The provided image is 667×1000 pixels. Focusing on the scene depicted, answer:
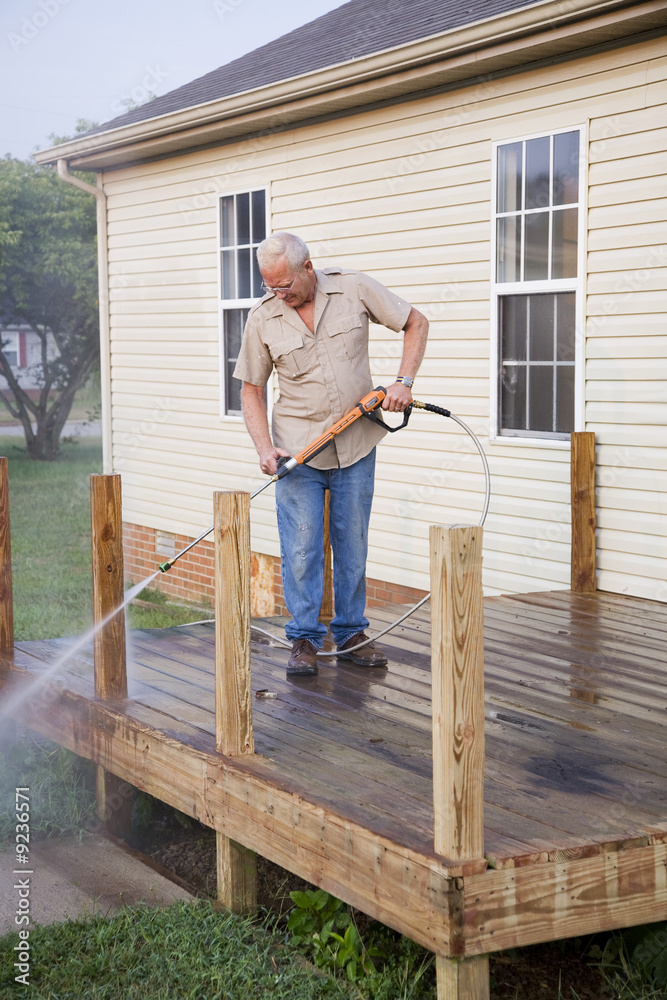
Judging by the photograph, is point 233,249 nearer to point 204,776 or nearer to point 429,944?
point 204,776

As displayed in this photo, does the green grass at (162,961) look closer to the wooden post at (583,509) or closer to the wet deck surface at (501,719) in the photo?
the wet deck surface at (501,719)

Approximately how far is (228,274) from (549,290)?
384 centimetres

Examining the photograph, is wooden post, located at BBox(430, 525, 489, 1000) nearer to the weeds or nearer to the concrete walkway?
the weeds

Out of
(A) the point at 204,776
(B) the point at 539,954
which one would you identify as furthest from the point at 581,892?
(A) the point at 204,776

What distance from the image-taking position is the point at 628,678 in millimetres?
4500

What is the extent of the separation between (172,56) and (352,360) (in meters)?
40.4

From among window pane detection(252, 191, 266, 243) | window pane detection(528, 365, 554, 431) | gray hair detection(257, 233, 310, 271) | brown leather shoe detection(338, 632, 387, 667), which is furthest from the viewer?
window pane detection(252, 191, 266, 243)

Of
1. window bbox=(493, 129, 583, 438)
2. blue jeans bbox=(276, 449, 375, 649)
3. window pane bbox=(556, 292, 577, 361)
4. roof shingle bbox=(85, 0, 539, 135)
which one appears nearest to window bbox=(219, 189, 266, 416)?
roof shingle bbox=(85, 0, 539, 135)

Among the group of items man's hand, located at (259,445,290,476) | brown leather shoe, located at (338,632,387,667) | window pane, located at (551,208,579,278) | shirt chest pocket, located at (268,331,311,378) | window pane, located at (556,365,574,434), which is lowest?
brown leather shoe, located at (338,632,387,667)

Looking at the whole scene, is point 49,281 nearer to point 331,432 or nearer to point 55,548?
point 55,548

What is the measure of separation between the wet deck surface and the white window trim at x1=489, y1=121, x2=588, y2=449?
3.53 feet

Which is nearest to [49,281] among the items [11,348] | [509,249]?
[11,348]

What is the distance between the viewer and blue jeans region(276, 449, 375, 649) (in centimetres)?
452

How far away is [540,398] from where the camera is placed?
21.1 feet
